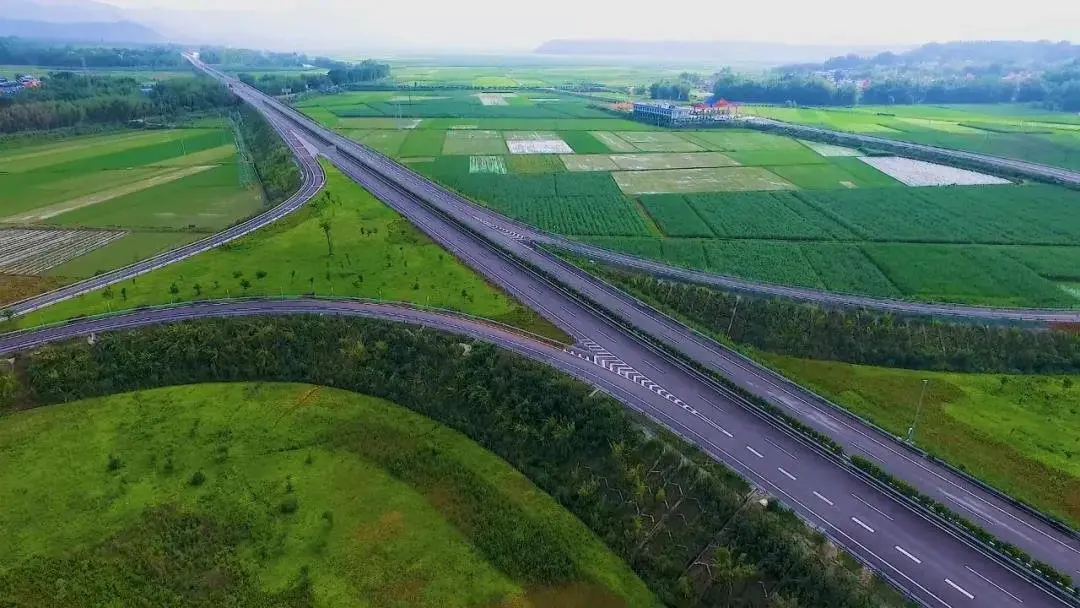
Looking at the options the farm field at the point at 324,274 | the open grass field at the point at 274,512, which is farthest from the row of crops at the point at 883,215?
the open grass field at the point at 274,512

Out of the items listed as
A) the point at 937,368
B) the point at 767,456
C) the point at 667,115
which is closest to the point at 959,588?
the point at 767,456

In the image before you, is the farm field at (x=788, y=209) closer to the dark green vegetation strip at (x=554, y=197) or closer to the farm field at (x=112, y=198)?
the dark green vegetation strip at (x=554, y=197)

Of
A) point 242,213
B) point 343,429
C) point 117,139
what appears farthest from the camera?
point 117,139

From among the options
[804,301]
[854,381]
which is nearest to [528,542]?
[854,381]

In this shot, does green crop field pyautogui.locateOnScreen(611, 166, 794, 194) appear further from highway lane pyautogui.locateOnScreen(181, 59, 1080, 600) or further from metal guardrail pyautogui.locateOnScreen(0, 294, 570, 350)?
metal guardrail pyautogui.locateOnScreen(0, 294, 570, 350)

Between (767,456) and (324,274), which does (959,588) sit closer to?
(767,456)

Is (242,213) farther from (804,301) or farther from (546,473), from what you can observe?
(804,301)
